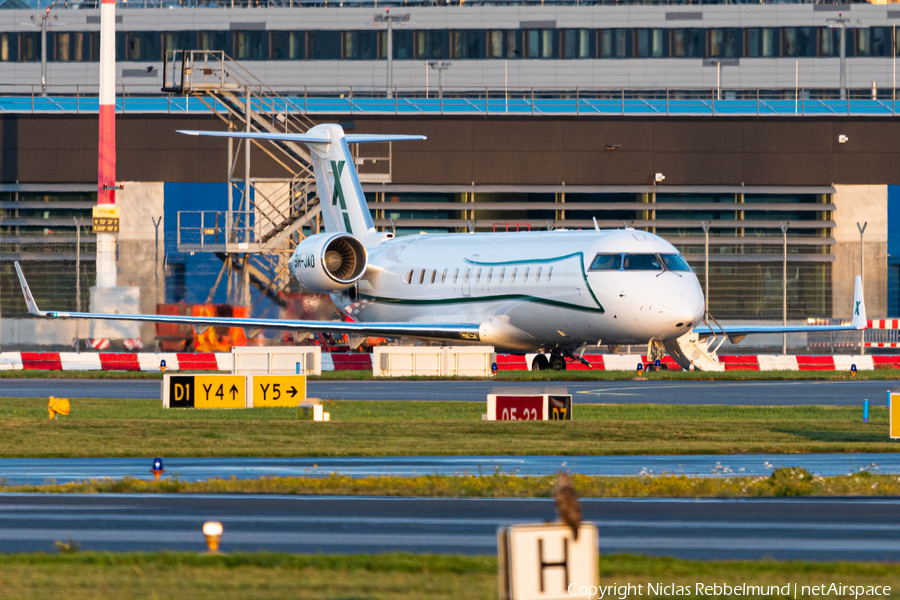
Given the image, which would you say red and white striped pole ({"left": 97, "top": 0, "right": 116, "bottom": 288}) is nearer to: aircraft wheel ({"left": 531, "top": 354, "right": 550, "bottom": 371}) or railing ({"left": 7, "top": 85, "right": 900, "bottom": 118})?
railing ({"left": 7, "top": 85, "right": 900, "bottom": 118})

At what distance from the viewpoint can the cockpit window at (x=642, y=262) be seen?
37.3 metres

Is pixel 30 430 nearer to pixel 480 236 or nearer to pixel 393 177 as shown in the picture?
pixel 480 236

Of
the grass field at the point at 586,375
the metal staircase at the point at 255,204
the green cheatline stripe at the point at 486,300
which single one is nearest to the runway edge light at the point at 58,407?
the grass field at the point at 586,375

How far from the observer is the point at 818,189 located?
63.9m

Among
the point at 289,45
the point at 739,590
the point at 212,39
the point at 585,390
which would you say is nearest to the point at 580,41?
the point at 289,45

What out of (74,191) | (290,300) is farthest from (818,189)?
(74,191)

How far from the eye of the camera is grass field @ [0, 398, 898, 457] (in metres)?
20.2

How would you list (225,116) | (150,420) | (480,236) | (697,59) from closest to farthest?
(150,420) → (480,236) → (225,116) → (697,59)

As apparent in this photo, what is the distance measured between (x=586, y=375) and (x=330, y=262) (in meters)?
9.54

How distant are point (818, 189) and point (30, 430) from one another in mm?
47573

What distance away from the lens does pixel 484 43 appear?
269ft

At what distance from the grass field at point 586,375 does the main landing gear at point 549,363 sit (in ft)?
1.84

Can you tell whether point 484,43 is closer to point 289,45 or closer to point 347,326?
point 289,45

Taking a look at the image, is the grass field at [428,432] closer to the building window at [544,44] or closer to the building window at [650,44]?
the building window at [544,44]
